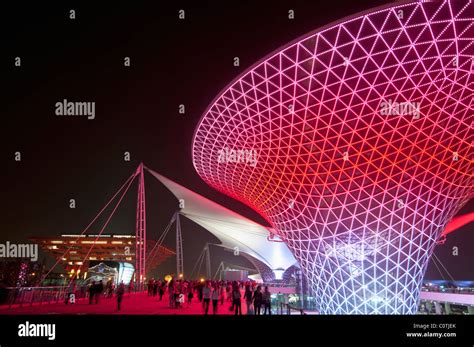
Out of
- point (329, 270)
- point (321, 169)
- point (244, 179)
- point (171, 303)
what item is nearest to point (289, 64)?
point (321, 169)

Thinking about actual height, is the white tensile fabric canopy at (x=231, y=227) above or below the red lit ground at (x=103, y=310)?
above

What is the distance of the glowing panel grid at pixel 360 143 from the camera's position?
16.2 meters

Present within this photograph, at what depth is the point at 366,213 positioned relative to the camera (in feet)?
79.6

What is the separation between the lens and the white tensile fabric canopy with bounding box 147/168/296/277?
4108cm

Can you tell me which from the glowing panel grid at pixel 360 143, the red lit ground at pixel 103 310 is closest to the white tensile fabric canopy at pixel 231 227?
the glowing panel grid at pixel 360 143

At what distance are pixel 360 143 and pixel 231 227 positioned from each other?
104 ft

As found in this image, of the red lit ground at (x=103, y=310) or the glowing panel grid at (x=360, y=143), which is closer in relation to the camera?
the glowing panel grid at (x=360, y=143)

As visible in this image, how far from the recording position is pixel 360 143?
21688 mm
